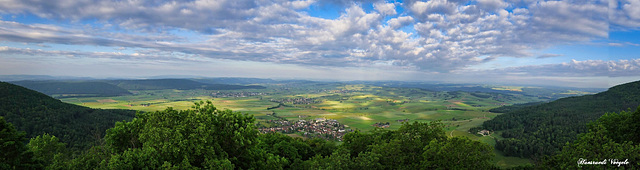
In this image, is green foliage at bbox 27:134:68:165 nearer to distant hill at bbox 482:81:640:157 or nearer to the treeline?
the treeline

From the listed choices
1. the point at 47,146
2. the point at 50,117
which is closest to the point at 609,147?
the point at 47,146

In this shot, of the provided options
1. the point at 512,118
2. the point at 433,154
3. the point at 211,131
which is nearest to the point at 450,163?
the point at 433,154

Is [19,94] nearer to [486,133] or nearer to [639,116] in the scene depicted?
[639,116]

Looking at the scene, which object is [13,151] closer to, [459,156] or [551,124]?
[459,156]

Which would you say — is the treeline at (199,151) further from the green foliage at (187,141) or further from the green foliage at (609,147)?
the green foliage at (609,147)

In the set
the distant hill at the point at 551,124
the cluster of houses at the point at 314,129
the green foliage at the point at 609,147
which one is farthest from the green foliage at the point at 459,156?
the cluster of houses at the point at 314,129
